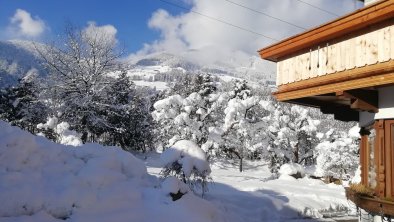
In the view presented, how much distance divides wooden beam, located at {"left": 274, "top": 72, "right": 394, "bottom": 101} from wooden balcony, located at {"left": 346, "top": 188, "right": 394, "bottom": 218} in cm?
244

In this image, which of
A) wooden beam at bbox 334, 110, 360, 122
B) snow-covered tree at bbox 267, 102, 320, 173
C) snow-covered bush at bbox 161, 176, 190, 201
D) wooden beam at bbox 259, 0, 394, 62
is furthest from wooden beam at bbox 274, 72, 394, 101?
snow-covered tree at bbox 267, 102, 320, 173

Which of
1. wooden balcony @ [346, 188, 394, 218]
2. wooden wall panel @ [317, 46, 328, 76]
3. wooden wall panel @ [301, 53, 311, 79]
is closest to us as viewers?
wooden balcony @ [346, 188, 394, 218]

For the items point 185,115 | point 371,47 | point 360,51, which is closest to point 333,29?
point 360,51

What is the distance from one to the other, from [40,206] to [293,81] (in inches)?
271

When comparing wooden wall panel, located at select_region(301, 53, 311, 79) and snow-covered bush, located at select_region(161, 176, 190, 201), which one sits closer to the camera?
snow-covered bush, located at select_region(161, 176, 190, 201)

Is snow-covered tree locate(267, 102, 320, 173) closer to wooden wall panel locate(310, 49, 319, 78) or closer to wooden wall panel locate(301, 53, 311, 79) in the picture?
wooden wall panel locate(301, 53, 311, 79)

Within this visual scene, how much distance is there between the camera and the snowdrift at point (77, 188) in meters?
5.52

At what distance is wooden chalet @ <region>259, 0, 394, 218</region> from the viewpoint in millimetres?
7570

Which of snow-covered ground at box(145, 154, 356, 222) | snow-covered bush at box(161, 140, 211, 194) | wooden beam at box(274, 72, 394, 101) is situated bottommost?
snow-covered ground at box(145, 154, 356, 222)

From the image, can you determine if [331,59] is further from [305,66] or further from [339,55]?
[305,66]

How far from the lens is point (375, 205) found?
8.22 m

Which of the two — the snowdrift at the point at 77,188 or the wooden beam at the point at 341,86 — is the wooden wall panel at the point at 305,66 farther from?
the snowdrift at the point at 77,188

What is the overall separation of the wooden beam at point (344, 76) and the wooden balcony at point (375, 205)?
2.64 meters

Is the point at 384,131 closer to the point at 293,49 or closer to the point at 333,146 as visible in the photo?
the point at 293,49
